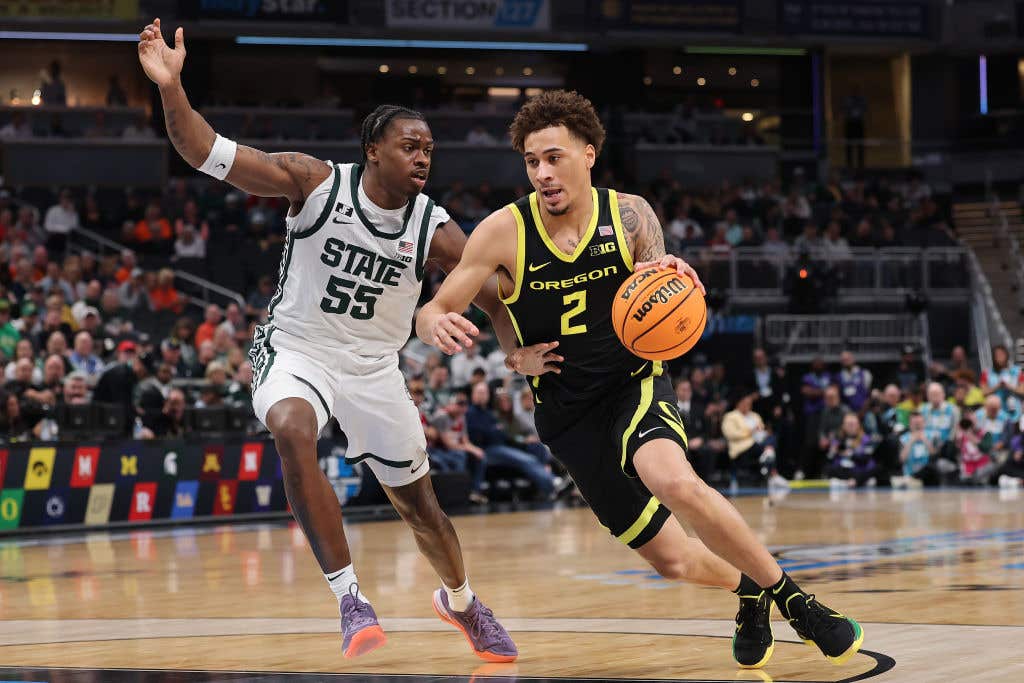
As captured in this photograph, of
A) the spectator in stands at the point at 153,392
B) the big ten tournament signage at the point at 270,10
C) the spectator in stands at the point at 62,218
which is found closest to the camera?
the spectator in stands at the point at 153,392

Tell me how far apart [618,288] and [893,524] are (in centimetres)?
844

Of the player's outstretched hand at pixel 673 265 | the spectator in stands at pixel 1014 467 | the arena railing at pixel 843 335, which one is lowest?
the spectator in stands at pixel 1014 467

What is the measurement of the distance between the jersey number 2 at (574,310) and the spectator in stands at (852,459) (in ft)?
47.2

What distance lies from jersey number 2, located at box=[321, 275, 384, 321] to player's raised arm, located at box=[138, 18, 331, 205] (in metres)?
0.46

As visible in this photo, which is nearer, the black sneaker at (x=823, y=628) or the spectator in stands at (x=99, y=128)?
the black sneaker at (x=823, y=628)

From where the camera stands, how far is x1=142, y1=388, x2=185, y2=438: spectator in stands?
1502cm

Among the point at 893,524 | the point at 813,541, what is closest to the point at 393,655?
the point at 813,541

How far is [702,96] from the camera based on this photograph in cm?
3469

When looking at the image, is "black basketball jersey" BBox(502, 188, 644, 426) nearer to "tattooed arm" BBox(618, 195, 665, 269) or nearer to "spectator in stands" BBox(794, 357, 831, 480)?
"tattooed arm" BBox(618, 195, 665, 269)

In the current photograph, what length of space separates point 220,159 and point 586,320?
1597mm

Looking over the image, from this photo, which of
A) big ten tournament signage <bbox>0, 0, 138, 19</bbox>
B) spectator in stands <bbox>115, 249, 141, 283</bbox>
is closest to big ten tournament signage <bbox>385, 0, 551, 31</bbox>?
big ten tournament signage <bbox>0, 0, 138, 19</bbox>

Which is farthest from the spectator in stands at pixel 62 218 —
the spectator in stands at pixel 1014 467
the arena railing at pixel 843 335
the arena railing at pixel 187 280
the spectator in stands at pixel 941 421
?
the spectator in stands at pixel 1014 467

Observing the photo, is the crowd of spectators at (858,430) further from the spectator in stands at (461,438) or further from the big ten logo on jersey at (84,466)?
the big ten logo on jersey at (84,466)

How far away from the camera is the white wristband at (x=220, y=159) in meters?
5.86
